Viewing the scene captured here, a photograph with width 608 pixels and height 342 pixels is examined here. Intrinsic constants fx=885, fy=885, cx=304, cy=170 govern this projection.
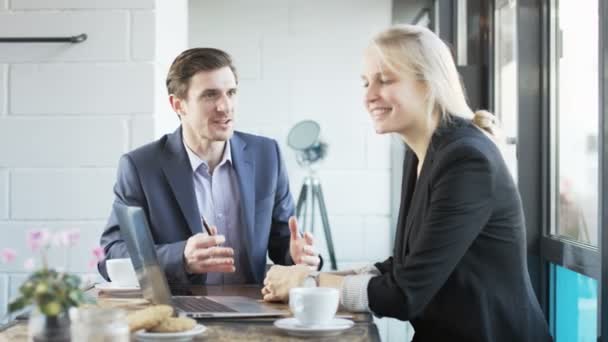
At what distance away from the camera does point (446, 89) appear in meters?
1.99

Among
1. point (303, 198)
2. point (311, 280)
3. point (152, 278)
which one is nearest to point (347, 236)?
point (303, 198)

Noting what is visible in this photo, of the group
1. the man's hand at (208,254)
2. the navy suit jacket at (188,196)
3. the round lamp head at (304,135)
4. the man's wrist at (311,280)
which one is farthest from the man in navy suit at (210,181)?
the round lamp head at (304,135)

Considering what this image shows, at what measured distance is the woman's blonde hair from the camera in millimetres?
1972

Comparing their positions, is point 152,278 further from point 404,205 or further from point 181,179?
point 181,179

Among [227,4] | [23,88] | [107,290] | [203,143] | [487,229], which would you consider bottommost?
[107,290]

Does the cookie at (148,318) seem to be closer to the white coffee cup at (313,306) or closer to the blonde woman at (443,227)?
the white coffee cup at (313,306)

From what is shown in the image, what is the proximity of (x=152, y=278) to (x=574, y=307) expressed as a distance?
1.33 metres

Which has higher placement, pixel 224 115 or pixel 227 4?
pixel 227 4

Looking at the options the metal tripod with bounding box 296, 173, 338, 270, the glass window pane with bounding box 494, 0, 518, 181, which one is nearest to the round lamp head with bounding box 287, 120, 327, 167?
the metal tripod with bounding box 296, 173, 338, 270

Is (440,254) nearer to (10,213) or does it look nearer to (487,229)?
(487,229)

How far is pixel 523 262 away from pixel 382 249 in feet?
9.68

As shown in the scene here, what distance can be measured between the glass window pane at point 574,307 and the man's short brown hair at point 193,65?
1162 millimetres

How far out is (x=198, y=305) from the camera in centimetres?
184

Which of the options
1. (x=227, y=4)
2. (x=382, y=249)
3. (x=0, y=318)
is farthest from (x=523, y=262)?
(x=227, y=4)
